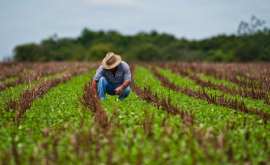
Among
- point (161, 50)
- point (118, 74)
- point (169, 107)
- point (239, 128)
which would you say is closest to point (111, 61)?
point (118, 74)

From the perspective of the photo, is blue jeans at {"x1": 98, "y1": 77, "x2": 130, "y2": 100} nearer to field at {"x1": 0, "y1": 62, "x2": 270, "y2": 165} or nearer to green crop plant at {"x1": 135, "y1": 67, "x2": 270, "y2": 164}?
field at {"x1": 0, "y1": 62, "x2": 270, "y2": 165}

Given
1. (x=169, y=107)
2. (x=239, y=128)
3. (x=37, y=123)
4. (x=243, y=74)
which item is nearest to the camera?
(x=239, y=128)

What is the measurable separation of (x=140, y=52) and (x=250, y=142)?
6769 centimetres

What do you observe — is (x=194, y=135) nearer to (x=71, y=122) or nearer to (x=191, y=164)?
(x=191, y=164)

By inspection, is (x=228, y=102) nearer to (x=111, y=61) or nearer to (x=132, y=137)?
(x=111, y=61)

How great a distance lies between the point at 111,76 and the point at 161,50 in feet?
223

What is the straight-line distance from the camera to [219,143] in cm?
358

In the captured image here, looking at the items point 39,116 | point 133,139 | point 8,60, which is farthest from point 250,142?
point 8,60

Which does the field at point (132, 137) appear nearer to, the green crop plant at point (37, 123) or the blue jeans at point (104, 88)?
the green crop plant at point (37, 123)

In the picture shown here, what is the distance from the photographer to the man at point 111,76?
21.9 feet


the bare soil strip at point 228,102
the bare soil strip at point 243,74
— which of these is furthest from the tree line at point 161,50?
the bare soil strip at point 228,102

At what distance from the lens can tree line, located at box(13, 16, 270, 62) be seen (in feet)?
151

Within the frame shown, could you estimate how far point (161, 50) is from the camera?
74.2 metres

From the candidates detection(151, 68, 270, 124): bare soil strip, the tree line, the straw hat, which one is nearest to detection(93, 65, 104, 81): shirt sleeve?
the straw hat
